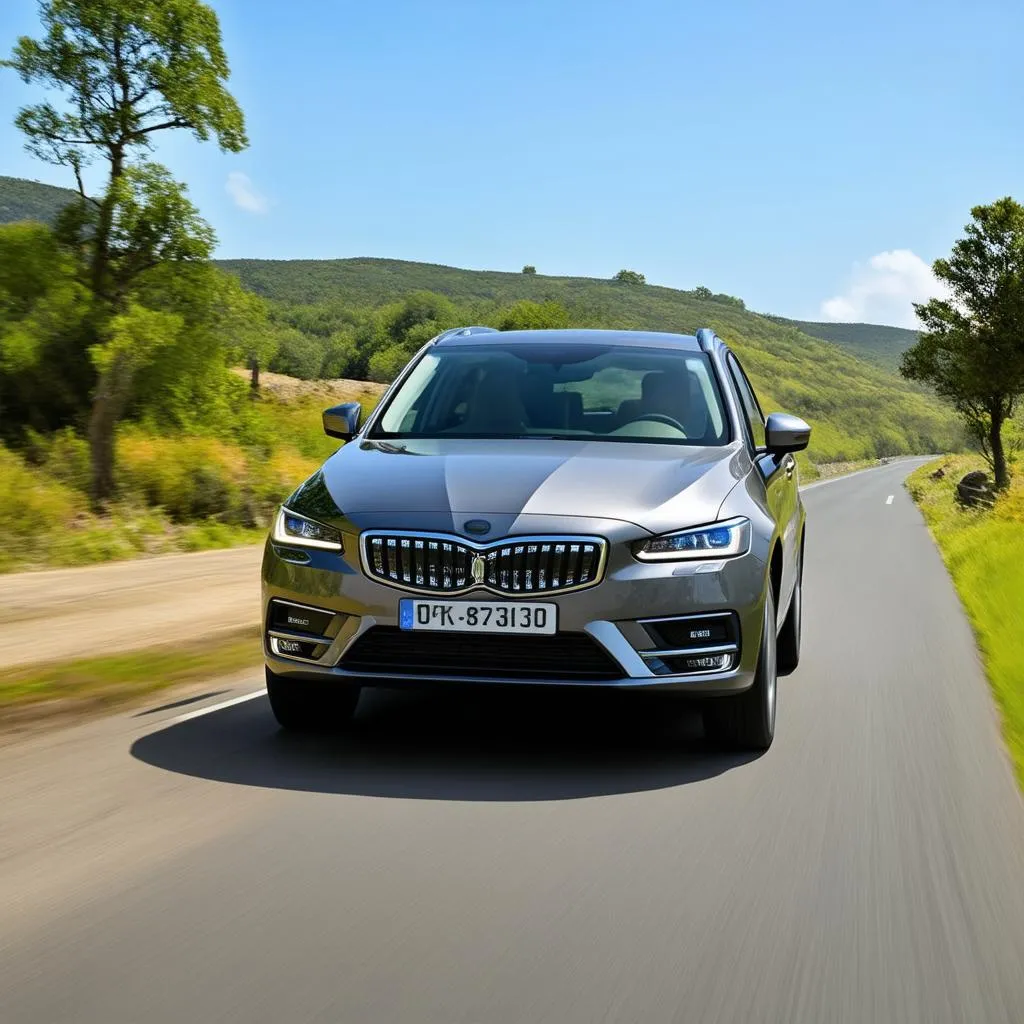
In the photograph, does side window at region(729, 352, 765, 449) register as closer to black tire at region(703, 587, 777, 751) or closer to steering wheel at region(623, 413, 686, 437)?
steering wheel at region(623, 413, 686, 437)

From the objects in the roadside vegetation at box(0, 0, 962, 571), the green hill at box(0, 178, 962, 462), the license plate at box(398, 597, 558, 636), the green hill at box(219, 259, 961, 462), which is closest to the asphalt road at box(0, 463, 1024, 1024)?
the license plate at box(398, 597, 558, 636)

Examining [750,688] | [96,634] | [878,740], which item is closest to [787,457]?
[878,740]

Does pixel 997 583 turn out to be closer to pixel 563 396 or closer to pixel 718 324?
pixel 563 396

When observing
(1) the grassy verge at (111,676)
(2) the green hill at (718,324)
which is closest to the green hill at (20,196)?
(2) the green hill at (718,324)

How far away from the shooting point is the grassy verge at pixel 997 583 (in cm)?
714

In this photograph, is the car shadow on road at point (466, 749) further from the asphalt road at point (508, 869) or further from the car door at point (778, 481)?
the car door at point (778, 481)

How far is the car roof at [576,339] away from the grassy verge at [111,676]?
7.19ft

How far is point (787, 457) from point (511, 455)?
292 centimetres

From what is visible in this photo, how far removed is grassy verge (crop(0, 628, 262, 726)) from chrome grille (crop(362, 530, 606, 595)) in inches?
86.8

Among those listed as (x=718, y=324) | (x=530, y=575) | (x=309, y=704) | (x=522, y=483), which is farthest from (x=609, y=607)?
(x=718, y=324)

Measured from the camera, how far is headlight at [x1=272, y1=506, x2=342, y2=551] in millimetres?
5152

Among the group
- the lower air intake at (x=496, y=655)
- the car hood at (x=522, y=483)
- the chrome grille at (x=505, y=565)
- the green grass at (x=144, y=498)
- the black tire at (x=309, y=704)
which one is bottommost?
the green grass at (x=144, y=498)

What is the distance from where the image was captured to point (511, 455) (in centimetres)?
570

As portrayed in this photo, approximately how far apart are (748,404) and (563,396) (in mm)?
1419
